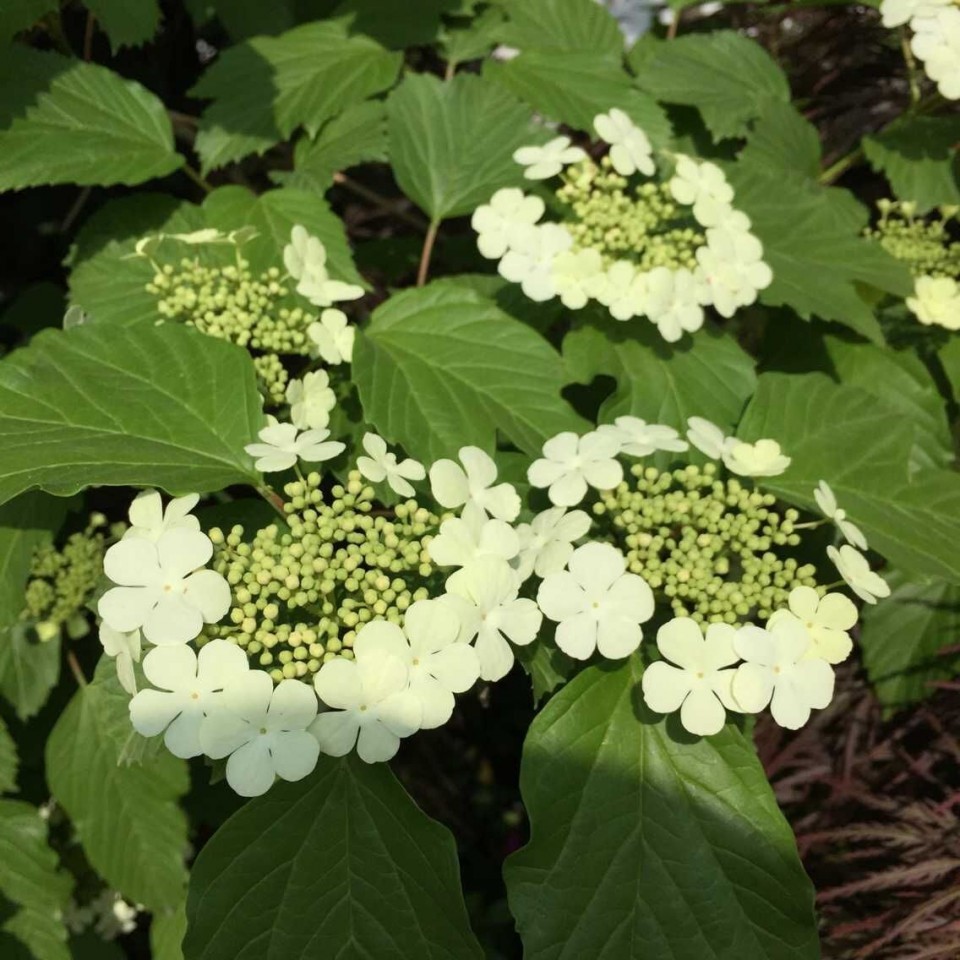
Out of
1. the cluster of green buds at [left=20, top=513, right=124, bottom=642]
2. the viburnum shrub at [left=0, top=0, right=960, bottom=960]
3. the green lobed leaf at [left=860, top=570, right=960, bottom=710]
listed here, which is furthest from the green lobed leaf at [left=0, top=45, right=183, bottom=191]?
the green lobed leaf at [left=860, top=570, right=960, bottom=710]

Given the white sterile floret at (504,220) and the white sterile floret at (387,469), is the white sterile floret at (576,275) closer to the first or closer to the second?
the white sterile floret at (504,220)

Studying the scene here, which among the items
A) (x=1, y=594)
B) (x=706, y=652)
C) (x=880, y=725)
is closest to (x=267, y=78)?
(x=1, y=594)

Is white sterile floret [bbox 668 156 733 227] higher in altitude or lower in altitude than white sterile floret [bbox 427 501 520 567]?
higher

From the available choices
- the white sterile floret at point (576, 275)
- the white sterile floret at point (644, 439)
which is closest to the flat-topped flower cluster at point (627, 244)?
the white sterile floret at point (576, 275)

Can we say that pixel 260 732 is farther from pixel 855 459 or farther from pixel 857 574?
pixel 855 459

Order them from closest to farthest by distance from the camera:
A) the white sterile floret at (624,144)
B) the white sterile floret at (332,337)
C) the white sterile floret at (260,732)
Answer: the white sterile floret at (260,732), the white sterile floret at (332,337), the white sterile floret at (624,144)

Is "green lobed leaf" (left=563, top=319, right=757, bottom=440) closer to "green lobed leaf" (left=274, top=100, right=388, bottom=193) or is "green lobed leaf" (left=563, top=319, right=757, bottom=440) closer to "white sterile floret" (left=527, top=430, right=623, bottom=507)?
"white sterile floret" (left=527, top=430, right=623, bottom=507)

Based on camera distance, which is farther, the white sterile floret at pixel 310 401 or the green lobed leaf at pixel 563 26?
the green lobed leaf at pixel 563 26

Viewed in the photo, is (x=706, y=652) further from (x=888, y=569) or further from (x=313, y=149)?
(x=313, y=149)
